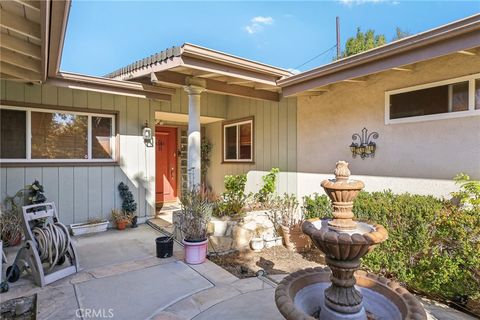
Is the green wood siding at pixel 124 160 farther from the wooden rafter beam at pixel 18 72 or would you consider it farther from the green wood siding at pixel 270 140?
the wooden rafter beam at pixel 18 72

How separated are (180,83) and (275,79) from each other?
5.49 feet

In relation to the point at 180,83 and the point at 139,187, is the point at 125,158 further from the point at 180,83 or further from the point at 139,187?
the point at 180,83

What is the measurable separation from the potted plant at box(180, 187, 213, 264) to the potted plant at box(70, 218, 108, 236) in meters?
2.43

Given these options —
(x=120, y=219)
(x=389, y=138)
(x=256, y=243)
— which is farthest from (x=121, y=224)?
(x=389, y=138)

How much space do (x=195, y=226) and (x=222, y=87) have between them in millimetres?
2609

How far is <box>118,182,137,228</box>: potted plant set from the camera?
19.1ft

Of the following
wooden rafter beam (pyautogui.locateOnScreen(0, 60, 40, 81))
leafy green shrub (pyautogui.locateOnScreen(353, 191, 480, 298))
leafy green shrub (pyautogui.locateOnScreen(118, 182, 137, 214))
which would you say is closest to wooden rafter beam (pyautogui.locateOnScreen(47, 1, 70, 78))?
wooden rafter beam (pyautogui.locateOnScreen(0, 60, 40, 81))

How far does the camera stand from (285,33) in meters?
11.9

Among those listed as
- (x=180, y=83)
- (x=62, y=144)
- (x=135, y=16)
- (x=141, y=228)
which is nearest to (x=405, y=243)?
(x=180, y=83)

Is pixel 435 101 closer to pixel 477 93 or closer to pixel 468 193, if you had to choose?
pixel 477 93

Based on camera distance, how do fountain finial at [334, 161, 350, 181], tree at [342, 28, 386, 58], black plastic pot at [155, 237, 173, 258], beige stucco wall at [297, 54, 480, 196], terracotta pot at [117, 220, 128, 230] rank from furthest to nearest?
1. tree at [342, 28, 386, 58]
2. terracotta pot at [117, 220, 128, 230]
3. black plastic pot at [155, 237, 173, 258]
4. beige stucco wall at [297, 54, 480, 196]
5. fountain finial at [334, 161, 350, 181]

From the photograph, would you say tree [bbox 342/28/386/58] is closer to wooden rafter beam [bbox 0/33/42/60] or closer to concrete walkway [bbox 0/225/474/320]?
concrete walkway [bbox 0/225/474/320]

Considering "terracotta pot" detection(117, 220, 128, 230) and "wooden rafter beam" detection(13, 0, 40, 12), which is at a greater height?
"wooden rafter beam" detection(13, 0, 40, 12)

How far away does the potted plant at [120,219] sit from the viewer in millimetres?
5637
